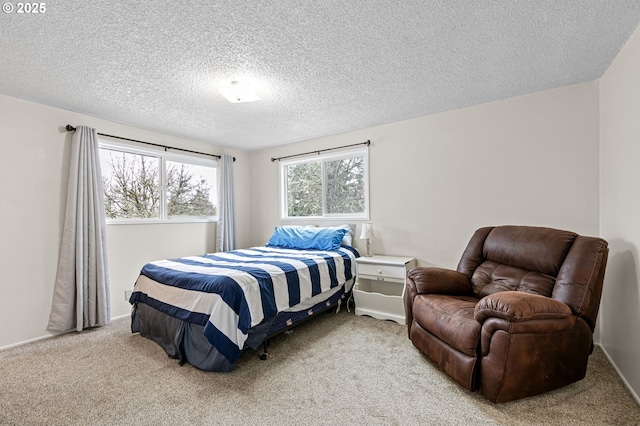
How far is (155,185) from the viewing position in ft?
12.4

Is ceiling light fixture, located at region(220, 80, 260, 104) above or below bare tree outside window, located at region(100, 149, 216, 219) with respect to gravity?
above

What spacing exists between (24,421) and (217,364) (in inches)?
39.7

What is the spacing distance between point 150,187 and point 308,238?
2139 mm

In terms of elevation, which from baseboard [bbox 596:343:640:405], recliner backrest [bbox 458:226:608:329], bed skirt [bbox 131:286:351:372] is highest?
recliner backrest [bbox 458:226:608:329]

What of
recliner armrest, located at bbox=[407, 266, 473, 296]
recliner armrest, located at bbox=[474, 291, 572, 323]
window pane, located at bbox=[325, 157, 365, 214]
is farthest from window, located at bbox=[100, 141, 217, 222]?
recliner armrest, located at bbox=[474, 291, 572, 323]

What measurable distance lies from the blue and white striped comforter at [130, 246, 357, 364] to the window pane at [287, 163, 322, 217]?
136 centimetres

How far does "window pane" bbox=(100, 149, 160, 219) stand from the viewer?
11.0 ft

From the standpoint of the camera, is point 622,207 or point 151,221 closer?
point 622,207

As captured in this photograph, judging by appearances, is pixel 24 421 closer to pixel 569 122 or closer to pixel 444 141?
pixel 444 141

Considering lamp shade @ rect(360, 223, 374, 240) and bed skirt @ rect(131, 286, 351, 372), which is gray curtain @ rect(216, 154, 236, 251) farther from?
lamp shade @ rect(360, 223, 374, 240)

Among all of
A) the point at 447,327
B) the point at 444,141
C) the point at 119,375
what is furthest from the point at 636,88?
the point at 119,375

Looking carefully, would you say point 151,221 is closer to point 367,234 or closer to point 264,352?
point 264,352

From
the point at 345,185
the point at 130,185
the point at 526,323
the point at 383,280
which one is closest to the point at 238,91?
the point at 345,185

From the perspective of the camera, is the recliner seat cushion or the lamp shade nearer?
the recliner seat cushion
